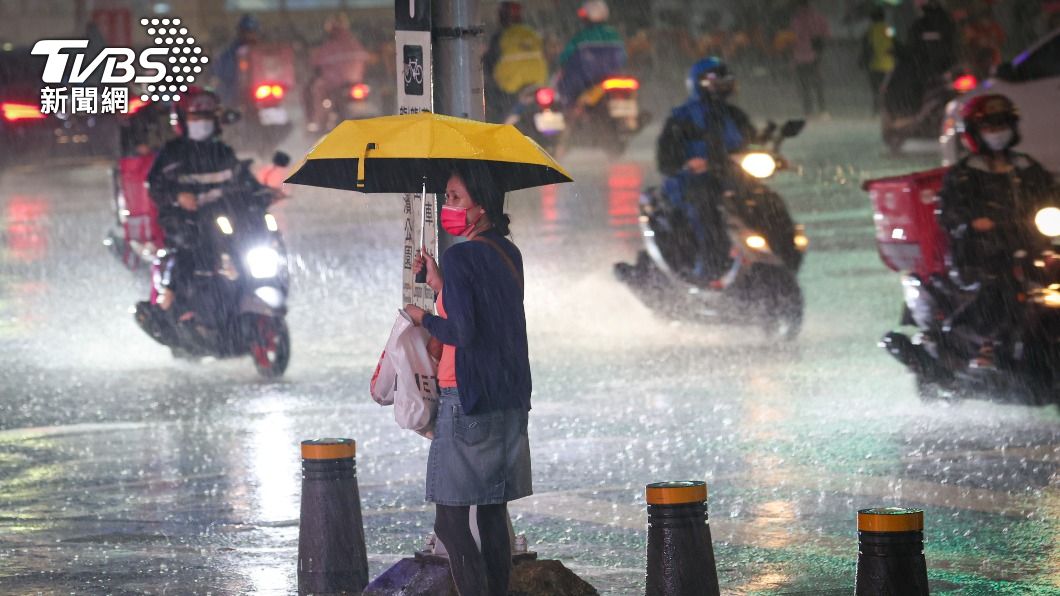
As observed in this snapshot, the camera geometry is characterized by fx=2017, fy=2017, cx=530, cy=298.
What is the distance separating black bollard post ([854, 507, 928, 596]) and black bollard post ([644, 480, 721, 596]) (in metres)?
0.67

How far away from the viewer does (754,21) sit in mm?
50094

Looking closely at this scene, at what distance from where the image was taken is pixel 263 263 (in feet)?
44.4

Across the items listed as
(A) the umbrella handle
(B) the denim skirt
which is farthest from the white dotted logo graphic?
(B) the denim skirt

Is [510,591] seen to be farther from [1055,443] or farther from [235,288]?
[235,288]

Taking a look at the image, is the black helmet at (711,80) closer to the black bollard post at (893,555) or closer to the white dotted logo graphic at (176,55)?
the white dotted logo graphic at (176,55)

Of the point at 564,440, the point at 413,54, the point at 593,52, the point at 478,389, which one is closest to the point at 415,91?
the point at 413,54

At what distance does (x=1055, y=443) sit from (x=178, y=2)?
4529 centimetres

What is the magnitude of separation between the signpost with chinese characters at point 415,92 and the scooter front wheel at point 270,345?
19.3 feet

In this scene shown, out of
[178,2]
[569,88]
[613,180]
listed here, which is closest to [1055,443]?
[613,180]

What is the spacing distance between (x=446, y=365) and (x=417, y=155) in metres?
0.72

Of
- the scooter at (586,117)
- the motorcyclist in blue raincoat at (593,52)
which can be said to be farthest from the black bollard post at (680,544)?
the motorcyclist in blue raincoat at (593,52)

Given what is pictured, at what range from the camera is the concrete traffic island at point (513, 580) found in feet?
24.1

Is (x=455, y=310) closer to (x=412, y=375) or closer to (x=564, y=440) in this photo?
(x=412, y=375)

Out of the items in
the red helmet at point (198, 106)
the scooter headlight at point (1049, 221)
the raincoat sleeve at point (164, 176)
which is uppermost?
the red helmet at point (198, 106)
